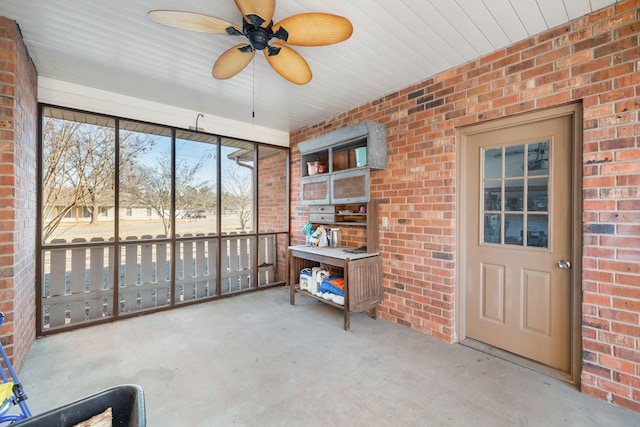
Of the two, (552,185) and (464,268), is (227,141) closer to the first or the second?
(464,268)

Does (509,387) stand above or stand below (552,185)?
below

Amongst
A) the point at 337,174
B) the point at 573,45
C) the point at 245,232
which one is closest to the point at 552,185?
the point at 573,45

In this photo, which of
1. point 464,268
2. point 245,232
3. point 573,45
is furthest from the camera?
point 245,232

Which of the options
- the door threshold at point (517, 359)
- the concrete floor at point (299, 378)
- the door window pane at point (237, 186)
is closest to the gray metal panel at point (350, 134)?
the door window pane at point (237, 186)

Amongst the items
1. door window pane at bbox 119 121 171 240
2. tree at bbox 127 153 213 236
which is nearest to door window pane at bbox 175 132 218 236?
tree at bbox 127 153 213 236

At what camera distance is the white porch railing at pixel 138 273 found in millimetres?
3279

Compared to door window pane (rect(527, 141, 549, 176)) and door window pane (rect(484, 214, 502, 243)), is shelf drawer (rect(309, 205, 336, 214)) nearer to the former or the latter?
door window pane (rect(484, 214, 502, 243))

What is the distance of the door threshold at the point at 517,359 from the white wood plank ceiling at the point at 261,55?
277cm

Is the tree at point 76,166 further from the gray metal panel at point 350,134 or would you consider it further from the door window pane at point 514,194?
the door window pane at point 514,194

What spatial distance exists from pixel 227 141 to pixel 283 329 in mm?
3032

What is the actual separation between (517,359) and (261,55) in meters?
3.59

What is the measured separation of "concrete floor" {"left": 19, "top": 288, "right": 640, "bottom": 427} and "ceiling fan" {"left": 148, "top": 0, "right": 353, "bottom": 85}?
8.26 feet

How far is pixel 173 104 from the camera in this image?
388 cm

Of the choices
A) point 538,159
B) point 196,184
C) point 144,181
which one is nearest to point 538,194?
point 538,159
